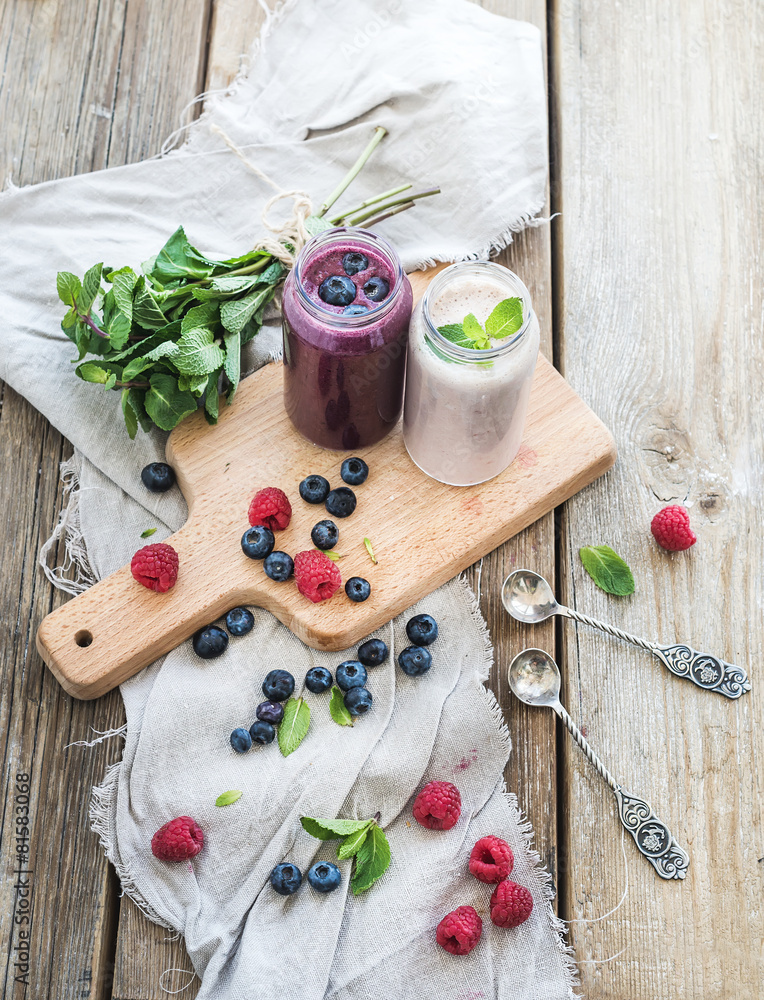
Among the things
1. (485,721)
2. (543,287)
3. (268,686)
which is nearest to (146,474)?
(268,686)

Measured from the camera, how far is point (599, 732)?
182 centimetres

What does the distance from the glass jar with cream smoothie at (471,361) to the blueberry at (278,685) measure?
0.53 meters

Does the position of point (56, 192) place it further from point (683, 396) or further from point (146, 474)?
point (683, 396)

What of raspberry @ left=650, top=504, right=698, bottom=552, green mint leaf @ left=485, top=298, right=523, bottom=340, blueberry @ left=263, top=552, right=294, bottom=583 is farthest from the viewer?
raspberry @ left=650, top=504, right=698, bottom=552

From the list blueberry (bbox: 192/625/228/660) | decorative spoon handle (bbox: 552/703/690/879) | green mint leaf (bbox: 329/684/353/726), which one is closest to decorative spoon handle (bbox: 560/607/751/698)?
decorative spoon handle (bbox: 552/703/690/879)

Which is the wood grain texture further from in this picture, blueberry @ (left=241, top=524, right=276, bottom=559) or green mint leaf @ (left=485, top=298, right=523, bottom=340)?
blueberry @ (left=241, top=524, right=276, bottom=559)

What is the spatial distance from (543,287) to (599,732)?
1005 millimetres

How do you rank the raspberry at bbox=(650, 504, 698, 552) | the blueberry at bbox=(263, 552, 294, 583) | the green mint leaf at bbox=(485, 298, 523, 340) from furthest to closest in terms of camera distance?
the raspberry at bbox=(650, 504, 698, 552) < the blueberry at bbox=(263, 552, 294, 583) < the green mint leaf at bbox=(485, 298, 523, 340)

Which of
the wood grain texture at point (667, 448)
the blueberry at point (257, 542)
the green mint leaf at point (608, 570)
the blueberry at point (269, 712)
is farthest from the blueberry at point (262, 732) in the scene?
the green mint leaf at point (608, 570)

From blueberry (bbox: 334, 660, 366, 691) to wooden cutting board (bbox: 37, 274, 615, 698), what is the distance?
5cm

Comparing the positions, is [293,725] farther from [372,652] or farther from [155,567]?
[155,567]

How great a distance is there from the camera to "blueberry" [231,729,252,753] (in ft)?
5.67

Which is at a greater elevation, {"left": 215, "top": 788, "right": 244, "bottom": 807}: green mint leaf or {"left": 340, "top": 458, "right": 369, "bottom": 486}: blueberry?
{"left": 340, "top": 458, "right": 369, "bottom": 486}: blueberry

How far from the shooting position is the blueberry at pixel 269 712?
1744 millimetres
